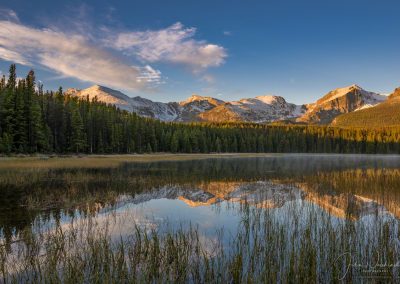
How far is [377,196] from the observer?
841 inches

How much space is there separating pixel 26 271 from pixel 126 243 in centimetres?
337

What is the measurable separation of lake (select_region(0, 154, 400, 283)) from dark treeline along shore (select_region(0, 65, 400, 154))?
46012mm

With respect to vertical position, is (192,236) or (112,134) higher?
(112,134)

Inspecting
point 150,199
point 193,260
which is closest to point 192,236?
point 193,260

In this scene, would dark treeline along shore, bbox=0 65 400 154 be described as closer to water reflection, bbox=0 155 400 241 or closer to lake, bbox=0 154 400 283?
water reflection, bbox=0 155 400 241

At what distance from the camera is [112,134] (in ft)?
306

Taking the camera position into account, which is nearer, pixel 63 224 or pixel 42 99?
pixel 63 224

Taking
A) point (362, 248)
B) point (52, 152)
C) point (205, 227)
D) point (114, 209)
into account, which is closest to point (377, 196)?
point (362, 248)

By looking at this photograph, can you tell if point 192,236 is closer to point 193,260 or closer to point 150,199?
point 193,260

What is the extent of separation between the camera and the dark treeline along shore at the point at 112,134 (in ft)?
208

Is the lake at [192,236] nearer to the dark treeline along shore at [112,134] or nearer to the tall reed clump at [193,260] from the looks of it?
the tall reed clump at [193,260]

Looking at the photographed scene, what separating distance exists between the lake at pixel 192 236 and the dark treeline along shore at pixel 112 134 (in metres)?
46.0

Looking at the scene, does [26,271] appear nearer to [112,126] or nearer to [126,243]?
[126,243]

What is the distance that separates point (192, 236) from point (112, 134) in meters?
86.8
